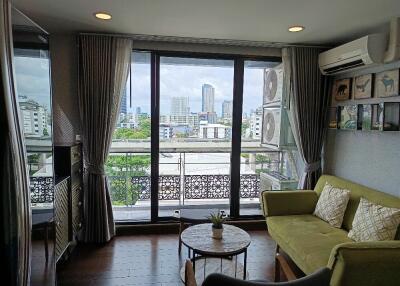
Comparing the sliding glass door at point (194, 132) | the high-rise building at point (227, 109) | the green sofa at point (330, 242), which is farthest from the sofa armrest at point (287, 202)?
the high-rise building at point (227, 109)

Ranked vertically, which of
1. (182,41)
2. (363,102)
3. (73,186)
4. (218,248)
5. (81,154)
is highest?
(182,41)

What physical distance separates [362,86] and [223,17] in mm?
1636

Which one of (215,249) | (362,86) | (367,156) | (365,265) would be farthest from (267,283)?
(362,86)

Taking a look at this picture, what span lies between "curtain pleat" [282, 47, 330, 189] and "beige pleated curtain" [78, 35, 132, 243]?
1941mm

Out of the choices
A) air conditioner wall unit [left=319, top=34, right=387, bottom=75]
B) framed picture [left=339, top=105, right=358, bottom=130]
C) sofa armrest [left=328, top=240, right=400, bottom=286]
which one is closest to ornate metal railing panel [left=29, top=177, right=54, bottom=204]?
sofa armrest [left=328, top=240, right=400, bottom=286]

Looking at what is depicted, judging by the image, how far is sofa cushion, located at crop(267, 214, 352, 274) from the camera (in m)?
2.13

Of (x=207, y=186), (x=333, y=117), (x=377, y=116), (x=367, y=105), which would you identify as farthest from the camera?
(x=207, y=186)

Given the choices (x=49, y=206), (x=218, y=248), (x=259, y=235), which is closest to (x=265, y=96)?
(x=259, y=235)

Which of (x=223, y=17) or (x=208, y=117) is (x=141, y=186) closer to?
(x=208, y=117)

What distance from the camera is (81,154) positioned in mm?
3076

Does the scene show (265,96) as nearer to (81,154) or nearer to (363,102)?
(363,102)

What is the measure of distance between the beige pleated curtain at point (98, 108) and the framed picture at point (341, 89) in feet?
7.99

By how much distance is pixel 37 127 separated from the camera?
138cm

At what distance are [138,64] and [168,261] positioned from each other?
219 centimetres
